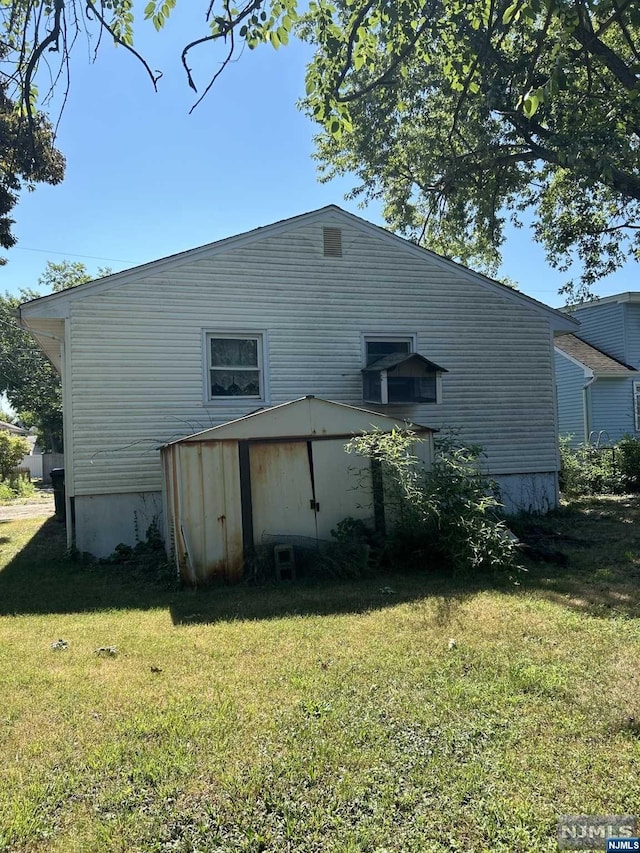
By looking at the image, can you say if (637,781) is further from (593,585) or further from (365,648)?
(593,585)

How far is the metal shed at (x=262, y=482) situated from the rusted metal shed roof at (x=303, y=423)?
1 centimetres

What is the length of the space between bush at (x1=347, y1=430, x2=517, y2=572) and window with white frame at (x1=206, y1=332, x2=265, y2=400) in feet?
10.2

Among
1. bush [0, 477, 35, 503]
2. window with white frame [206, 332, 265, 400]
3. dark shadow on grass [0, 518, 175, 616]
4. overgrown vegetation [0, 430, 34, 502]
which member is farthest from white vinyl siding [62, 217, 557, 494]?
overgrown vegetation [0, 430, 34, 502]

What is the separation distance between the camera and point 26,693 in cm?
379

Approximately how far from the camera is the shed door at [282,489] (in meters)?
7.41

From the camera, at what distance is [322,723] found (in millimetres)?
3225

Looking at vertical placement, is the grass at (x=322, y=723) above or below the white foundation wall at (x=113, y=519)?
below

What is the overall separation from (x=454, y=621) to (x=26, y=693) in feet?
11.1

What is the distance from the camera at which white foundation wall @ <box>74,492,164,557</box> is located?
361 inches

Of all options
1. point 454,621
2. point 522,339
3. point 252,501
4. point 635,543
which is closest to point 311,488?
point 252,501

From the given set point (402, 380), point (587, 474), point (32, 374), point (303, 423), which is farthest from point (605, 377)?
point (32, 374)

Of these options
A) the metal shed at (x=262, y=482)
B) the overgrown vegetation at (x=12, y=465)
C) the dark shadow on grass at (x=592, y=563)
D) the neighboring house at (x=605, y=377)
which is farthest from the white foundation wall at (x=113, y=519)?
the overgrown vegetation at (x=12, y=465)

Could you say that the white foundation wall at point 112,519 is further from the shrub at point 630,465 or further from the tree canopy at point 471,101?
the shrub at point 630,465

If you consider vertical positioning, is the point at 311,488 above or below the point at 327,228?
below
